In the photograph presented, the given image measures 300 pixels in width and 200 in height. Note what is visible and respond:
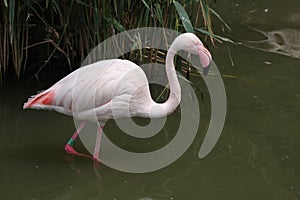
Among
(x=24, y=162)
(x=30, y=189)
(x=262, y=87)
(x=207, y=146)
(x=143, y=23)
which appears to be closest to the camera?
(x=30, y=189)

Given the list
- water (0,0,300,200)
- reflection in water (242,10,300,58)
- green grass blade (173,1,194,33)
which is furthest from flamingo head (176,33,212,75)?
reflection in water (242,10,300,58)

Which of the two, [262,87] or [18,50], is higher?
[18,50]

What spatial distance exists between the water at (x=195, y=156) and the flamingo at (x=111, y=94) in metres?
0.30

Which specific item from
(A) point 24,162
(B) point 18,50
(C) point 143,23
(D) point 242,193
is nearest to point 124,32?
(C) point 143,23

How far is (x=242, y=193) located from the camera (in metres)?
3.48

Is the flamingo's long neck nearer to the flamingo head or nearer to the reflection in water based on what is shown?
the flamingo head

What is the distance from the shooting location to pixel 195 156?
392 cm

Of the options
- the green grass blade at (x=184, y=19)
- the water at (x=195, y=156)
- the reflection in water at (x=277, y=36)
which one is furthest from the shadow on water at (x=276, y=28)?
the green grass blade at (x=184, y=19)

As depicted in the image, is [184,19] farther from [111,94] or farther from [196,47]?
[111,94]

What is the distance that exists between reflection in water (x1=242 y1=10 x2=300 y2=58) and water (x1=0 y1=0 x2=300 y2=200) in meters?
0.52

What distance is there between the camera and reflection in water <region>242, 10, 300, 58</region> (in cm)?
571

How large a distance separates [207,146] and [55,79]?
154 centimetres

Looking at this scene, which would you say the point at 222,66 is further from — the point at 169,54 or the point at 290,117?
the point at 169,54

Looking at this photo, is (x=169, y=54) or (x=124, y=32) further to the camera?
(x=124, y=32)
